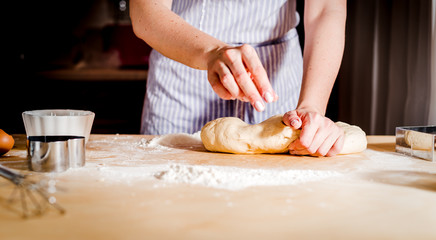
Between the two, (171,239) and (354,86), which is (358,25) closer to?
(354,86)

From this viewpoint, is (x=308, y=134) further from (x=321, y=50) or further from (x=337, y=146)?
(x=321, y=50)

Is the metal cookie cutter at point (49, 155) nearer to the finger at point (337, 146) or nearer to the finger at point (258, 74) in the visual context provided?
the finger at point (258, 74)

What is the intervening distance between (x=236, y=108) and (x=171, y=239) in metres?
1.09

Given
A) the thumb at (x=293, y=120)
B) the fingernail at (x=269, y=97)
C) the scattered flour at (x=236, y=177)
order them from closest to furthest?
the scattered flour at (x=236, y=177) < the fingernail at (x=269, y=97) < the thumb at (x=293, y=120)

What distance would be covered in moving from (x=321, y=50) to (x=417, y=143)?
1.54ft

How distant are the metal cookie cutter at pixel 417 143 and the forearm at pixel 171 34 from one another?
22.1 inches

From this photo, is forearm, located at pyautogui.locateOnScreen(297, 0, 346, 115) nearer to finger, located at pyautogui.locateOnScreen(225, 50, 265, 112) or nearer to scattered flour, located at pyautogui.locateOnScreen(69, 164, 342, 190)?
finger, located at pyautogui.locateOnScreen(225, 50, 265, 112)

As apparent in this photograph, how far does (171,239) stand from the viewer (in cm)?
53

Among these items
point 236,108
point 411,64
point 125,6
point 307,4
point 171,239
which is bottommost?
point 171,239

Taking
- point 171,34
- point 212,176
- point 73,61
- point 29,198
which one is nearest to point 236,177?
point 212,176

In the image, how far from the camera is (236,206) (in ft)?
2.19

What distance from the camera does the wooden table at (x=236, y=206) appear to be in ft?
Result: 1.84

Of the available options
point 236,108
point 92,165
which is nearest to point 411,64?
point 236,108

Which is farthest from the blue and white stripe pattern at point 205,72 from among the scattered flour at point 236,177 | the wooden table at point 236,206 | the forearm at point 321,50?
the scattered flour at point 236,177
